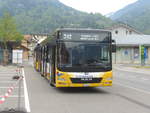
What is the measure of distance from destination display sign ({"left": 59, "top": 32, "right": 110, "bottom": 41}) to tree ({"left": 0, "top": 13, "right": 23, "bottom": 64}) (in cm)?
3823

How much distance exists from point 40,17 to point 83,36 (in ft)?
443

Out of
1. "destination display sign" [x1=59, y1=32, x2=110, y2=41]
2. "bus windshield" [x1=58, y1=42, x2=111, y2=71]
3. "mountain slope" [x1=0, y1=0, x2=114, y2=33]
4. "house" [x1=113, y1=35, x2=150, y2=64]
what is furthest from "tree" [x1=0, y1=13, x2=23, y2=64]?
"mountain slope" [x1=0, y1=0, x2=114, y2=33]

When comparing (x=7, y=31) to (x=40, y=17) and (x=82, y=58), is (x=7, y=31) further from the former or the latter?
(x=40, y=17)

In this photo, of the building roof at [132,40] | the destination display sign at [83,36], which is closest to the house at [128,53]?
the building roof at [132,40]

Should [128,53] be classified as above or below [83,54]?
above

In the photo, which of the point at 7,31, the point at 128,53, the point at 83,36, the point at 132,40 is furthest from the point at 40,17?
the point at 83,36

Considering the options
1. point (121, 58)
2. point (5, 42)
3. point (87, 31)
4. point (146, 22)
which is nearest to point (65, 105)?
point (87, 31)

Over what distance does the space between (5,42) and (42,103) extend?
41.6 m

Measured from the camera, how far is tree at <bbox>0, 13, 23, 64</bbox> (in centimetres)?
5241

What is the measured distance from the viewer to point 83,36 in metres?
15.1

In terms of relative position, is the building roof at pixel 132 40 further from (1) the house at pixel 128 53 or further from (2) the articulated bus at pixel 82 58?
(2) the articulated bus at pixel 82 58

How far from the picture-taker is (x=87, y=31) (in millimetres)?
15305

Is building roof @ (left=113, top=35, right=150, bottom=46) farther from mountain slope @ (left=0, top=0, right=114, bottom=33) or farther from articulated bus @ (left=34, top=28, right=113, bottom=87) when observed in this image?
articulated bus @ (left=34, top=28, right=113, bottom=87)

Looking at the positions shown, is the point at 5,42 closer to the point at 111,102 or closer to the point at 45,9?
the point at 111,102
